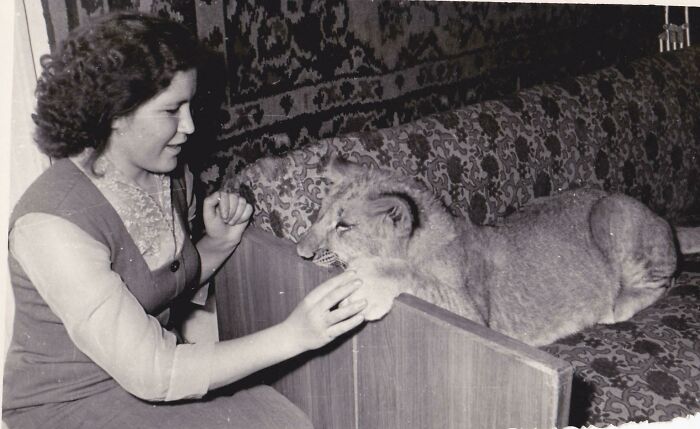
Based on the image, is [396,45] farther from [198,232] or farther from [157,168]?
[157,168]

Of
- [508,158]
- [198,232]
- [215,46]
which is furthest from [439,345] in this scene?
[508,158]

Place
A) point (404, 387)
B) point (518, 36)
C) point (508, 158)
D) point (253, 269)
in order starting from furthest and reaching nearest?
1. point (518, 36)
2. point (508, 158)
3. point (253, 269)
4. point (404, 387)

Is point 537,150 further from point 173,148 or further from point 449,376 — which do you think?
point 173,148

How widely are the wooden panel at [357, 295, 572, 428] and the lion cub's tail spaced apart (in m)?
2.01

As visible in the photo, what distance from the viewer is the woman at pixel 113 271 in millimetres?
1423

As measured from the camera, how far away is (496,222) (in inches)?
109

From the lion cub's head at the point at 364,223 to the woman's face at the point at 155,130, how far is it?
512mm

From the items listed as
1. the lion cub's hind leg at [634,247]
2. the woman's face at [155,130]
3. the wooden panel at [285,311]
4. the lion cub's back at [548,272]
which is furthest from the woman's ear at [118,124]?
the lion cub's hind leg at [634,247]

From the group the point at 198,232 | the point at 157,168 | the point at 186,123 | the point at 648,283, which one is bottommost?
the point at 648,283

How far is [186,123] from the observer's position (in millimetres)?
1660

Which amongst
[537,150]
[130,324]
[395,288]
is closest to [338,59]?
[537,150]

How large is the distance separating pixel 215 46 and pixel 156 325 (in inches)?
47.1

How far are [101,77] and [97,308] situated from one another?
1.91 ft

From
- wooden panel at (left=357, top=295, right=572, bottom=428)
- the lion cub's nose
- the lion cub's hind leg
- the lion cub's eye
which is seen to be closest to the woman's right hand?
wooden panel at (left=357, top=295, right=572, bottom=428)
